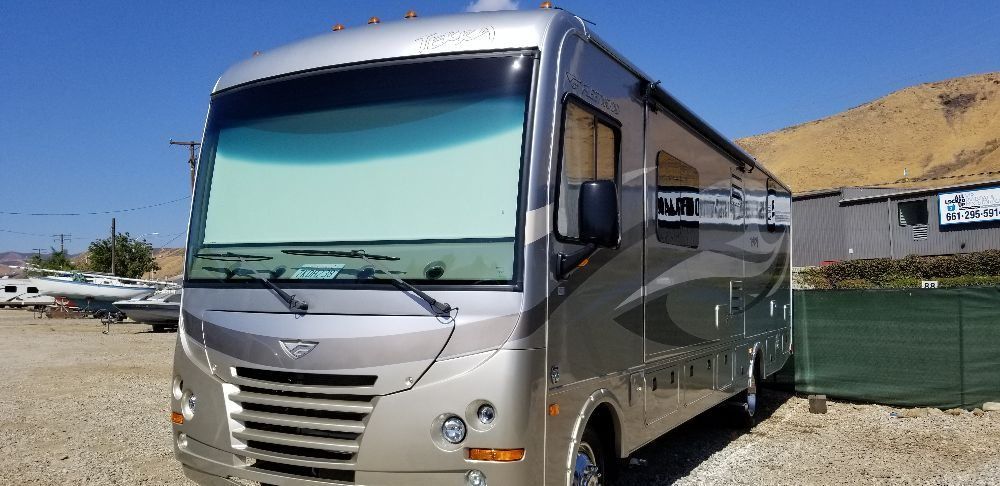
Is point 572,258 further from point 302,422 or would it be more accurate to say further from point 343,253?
point 302,422

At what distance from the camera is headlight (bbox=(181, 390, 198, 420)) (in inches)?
194

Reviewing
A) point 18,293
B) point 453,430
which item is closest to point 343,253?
point 453,430

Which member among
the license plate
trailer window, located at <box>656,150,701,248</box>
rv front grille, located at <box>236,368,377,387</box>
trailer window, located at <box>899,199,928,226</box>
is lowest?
rv front grille, located at <box>236,368,377,387</box>

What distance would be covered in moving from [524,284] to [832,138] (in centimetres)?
10543

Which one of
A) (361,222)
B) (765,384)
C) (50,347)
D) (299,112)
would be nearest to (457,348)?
(361,222)

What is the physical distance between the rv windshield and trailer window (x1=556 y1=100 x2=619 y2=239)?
13.6 inches

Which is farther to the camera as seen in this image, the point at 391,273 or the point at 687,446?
the point at 687,446

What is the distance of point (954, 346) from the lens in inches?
423

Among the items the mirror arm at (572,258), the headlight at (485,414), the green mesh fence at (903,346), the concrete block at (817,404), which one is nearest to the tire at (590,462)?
the headlight at (485,414)

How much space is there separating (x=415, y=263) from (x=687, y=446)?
5510 mm

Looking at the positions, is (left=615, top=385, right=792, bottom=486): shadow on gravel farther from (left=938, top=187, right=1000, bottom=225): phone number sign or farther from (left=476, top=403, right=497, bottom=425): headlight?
(left=938, top=187, right=1000, bottom=225): phone number sign

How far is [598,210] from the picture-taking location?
4445 millimetres

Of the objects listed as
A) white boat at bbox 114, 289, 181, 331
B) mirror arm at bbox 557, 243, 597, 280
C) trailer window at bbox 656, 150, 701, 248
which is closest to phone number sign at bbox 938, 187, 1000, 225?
Result: white boat at bbox 114, 289, 181, 331

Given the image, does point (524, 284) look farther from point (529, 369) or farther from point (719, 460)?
point (719, 460)
